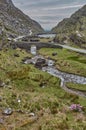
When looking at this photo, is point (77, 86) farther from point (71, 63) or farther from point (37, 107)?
point (71, 63)

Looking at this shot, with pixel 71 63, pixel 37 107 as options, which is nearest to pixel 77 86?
pixel 37 107

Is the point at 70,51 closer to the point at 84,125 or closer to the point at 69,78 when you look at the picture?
the point at 69,78

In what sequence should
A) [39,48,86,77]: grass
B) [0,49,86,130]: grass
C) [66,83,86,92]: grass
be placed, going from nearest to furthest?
[0,49,86,130]: grass < [66,83,86,92]: grass < [39,48,86,77]: grass

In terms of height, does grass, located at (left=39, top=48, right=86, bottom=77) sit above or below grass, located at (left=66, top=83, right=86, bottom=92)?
below

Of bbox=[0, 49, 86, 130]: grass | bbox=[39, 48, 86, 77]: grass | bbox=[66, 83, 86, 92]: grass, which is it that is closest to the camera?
bbox=[0, 49, 86, 130]: grass

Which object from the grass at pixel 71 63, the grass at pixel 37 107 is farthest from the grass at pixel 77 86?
the grass at pixel 71 63

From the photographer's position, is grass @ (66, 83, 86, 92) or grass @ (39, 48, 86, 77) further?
grass @ (39, 48, 86, 77)

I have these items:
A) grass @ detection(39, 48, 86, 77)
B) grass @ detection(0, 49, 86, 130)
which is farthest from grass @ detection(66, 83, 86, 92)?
grass @ detection(39, 48, 86, 77)

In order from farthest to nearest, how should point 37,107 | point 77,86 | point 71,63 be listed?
1. point 71,63
2. point 77,86
3. point 37,107

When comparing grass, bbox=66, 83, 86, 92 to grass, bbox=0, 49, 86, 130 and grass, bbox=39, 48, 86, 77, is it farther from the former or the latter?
grass, bbox=39, 48, 86, 77

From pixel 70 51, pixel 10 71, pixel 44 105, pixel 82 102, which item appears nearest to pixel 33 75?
pixel 10 71

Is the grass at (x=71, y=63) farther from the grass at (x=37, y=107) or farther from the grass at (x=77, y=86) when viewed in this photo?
the grass at (x=37, y=107)

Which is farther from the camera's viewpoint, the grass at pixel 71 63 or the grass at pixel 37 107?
the grass at pixel 71 63
